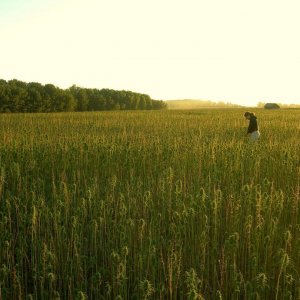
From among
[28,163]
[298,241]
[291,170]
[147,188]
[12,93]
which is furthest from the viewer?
[12,93]

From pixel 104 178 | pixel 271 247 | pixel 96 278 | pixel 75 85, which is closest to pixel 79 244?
pixel 96 278

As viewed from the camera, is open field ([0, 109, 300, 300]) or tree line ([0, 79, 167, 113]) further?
tree line ([0, 79, 167, 113])

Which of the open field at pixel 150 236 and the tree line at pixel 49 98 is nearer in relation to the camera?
the open field at pixel 150 236

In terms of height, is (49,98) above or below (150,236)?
above

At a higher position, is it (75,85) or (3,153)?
(75,85)

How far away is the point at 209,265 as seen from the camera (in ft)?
15.9

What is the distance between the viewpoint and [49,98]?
194 ft

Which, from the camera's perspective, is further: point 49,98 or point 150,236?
point 49,98

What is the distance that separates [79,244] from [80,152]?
603cm

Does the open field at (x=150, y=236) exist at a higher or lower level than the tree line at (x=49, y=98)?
lower

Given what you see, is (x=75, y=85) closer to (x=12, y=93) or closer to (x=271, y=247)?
(x=12, y=93)

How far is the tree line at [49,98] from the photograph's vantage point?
5416 centimetres

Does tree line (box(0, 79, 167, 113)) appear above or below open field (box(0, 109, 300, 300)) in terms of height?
above

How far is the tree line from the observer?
5416 centimetres
